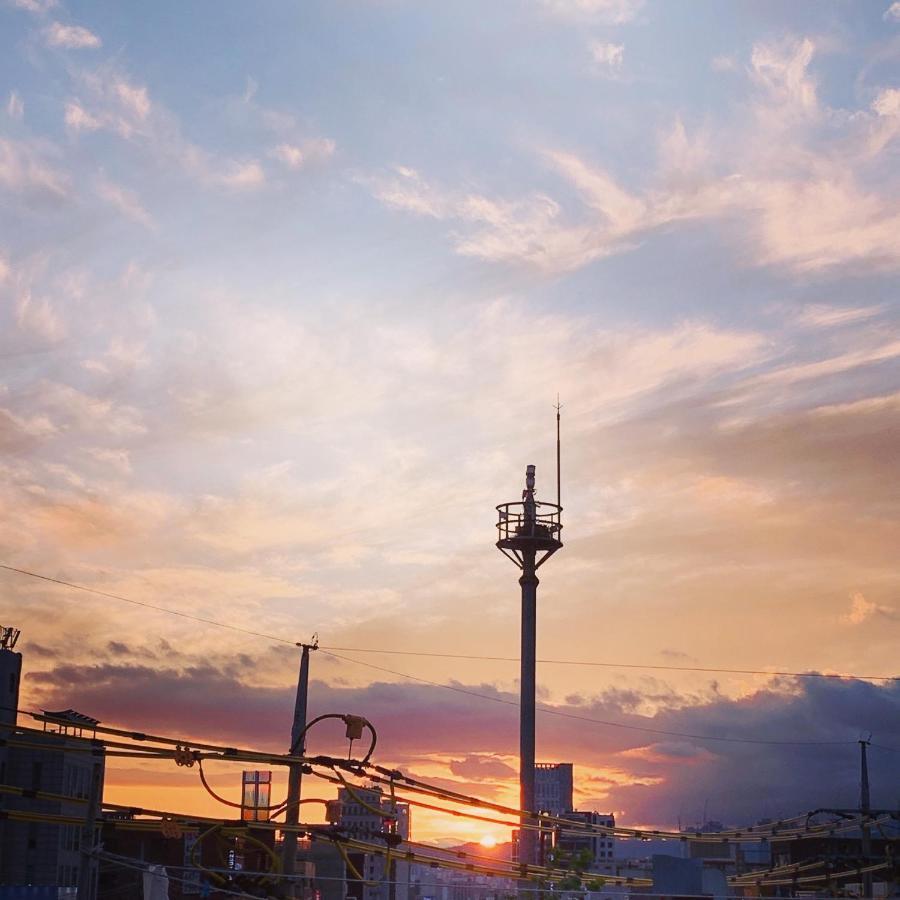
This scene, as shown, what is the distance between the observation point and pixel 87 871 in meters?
25.3

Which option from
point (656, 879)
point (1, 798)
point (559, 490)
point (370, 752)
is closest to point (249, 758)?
point (370, 752)

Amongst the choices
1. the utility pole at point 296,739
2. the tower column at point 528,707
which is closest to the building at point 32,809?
the tower column at point 528,707

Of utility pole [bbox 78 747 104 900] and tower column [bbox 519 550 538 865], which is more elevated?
tower column [bbox 519 550 538 865]

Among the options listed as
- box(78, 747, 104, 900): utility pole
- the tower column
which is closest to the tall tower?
the tower column

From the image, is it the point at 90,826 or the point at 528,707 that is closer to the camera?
the point at 90,826

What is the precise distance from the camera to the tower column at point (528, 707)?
268 ft

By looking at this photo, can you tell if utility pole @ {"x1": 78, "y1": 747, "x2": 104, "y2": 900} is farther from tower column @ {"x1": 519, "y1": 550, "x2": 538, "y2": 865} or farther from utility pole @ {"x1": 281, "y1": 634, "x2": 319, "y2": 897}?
tower column @ {"x1": 519, "y1": 550, "x2": 538, "y2": 865}

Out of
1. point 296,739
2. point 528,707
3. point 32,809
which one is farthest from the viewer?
point 32,809

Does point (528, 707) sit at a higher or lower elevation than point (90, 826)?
higher

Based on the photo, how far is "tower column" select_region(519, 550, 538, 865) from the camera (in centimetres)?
8175

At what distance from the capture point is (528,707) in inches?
3278

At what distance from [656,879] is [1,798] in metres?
68.9

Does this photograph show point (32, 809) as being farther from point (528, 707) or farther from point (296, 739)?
point (296, 739)

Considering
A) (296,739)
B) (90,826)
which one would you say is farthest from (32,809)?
(90,826)
